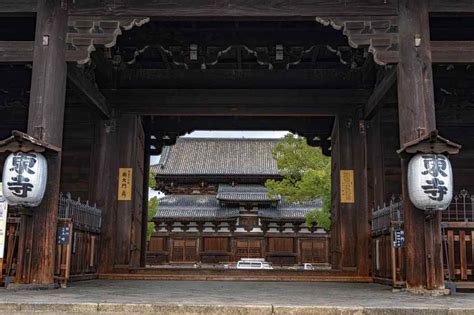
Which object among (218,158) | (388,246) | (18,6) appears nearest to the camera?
(18,6)

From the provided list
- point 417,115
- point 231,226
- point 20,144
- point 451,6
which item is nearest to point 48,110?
point 20,144

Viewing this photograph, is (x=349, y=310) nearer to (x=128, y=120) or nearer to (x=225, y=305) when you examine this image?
(x=225, y=305)

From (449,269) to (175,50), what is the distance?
7380 millimetres

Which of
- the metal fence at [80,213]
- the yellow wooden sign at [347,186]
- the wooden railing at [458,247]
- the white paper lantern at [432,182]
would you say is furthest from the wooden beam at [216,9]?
the yellow wooden sign at [347,186]

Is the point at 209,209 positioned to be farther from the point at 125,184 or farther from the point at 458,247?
the point at 458,247

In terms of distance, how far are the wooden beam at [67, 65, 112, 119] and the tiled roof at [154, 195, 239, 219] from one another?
18930 mm

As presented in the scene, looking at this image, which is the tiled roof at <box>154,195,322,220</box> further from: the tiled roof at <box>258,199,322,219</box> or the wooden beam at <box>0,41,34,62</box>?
the wooden beam at <box>0,41,34,62</box>

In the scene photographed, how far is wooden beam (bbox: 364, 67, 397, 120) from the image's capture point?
31.4 feet

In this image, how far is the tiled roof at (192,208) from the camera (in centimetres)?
3102

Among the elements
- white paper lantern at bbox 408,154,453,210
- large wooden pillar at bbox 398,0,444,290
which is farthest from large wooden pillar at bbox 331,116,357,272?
white paper lantern at bbox 408,154,453,210

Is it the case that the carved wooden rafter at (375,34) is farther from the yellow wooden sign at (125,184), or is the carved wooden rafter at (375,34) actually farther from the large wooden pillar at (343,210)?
the yellow wooden sign at (125,184)

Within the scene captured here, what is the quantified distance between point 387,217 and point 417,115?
2.53 metres

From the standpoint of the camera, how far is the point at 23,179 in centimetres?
763

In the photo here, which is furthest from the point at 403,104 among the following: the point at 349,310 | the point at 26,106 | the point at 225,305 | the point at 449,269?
the point at 26,106
